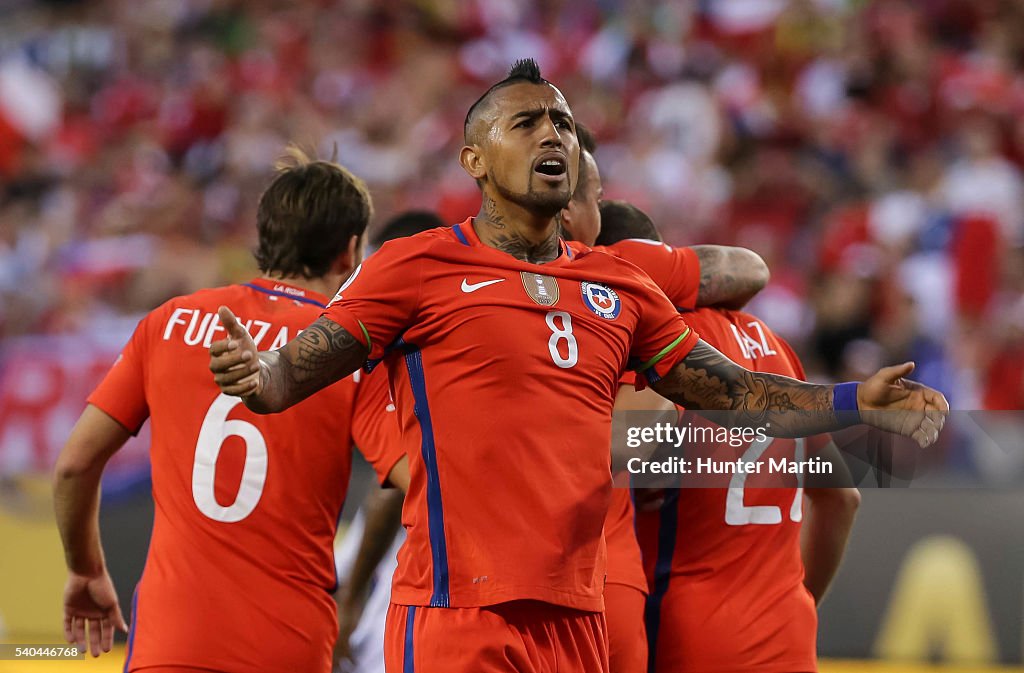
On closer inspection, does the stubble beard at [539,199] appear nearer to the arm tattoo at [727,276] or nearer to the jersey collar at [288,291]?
the arm tattoo at [727,276]

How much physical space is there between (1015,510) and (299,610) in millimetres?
3463

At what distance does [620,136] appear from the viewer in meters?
11.1

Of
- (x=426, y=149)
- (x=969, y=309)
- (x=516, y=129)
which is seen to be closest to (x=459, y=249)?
(x=516, y=129)

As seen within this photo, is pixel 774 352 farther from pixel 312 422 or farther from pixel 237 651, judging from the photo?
pixel 237 651

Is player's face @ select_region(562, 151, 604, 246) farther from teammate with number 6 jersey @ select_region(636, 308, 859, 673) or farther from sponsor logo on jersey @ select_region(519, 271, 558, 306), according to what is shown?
sponsor logo on jersey @ select_region(519, 271, 558, 306)

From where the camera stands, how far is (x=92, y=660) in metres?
5.11

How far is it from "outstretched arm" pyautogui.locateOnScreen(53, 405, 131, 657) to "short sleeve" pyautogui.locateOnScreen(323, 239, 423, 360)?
117 cm

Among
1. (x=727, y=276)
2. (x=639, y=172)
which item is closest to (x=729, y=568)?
(x=727, y=276)

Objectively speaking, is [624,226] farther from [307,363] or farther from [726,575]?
[307,363]

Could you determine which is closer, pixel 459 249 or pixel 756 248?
pixel 459 249

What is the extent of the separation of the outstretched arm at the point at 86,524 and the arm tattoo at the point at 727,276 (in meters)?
1.77

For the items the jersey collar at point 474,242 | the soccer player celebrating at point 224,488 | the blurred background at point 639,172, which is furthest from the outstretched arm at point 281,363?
the blurred background at point 639,172

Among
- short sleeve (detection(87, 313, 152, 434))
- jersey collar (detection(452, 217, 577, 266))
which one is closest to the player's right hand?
jersey collar (detection(452, 217, 577, 266))

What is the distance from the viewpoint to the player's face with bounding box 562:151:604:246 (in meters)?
4.08
